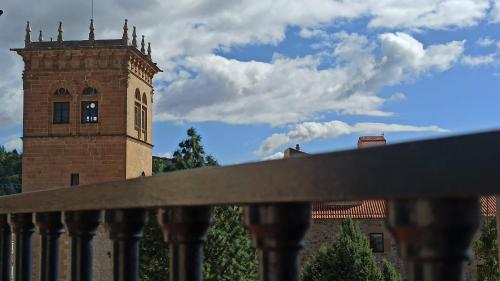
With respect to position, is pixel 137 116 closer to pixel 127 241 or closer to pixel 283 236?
pixel 127 241

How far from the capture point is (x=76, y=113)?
3462cm

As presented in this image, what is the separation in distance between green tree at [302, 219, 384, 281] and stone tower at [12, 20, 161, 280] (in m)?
13.4

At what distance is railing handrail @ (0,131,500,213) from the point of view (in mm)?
988

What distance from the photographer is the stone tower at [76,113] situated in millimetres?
34031

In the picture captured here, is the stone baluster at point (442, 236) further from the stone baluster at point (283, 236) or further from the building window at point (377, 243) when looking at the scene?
the building window at point (377, 243)

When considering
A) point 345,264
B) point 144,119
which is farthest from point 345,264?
point 144,119

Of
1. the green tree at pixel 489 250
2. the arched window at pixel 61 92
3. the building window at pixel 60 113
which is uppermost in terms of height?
the arched window at pixel 61 92

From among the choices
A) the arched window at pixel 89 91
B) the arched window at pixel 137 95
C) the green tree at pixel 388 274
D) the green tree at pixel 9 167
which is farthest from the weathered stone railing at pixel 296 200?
the green tree at pixel 9 167

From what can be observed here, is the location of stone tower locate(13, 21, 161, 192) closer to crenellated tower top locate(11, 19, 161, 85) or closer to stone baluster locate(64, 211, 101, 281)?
crenellated tower top locate(11, 19, 161, 85)

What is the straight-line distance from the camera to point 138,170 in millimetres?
36469

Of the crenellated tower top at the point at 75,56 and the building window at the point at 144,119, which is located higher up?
the crenellated tower top at the point at 75,56

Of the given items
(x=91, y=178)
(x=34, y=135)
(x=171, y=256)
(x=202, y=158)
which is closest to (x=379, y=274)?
(x=202, y=158)

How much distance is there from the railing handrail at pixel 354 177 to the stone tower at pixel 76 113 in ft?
108

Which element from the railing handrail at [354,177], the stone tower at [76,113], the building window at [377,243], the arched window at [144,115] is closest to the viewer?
the railing handrail at [354,177]
